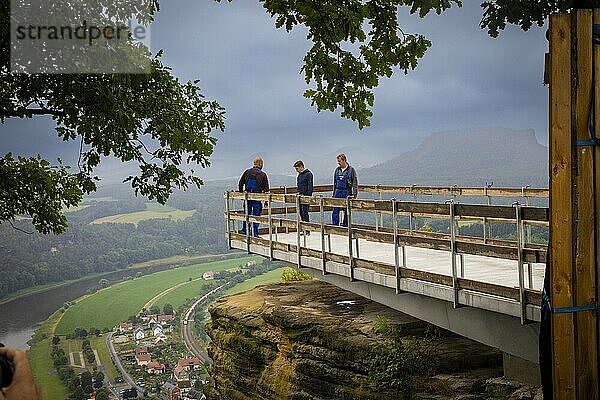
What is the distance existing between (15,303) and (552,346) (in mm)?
16726

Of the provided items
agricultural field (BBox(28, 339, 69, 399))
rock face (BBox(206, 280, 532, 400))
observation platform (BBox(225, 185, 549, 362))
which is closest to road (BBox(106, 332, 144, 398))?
agricultural field (BBox(28, 339, 69, 399))

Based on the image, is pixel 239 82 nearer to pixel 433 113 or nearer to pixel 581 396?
pixel 433 113

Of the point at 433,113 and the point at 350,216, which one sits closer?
the point at 350,216

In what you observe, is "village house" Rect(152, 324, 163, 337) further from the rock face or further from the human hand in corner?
the human hand in corner

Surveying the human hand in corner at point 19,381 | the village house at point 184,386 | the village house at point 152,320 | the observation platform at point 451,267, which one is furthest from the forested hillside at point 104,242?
the human hand in corner at point 19,381

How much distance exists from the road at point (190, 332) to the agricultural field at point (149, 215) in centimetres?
297

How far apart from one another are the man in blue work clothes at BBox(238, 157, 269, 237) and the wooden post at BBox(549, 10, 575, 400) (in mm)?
7649

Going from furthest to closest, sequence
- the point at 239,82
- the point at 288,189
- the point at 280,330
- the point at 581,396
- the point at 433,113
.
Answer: the point at 239,82, the point at 433,113, the point at 288,189, the point at 280,330, the point at 581,396

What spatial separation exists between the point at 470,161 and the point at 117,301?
963 cm

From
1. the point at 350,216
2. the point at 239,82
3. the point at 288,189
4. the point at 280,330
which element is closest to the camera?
the point at 350,216

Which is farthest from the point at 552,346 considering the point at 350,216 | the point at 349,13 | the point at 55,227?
the point at 55,227

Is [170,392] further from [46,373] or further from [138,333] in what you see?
[46,373]

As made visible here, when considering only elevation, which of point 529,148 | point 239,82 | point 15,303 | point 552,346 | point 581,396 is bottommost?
point 15,303

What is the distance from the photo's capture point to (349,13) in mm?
6852
